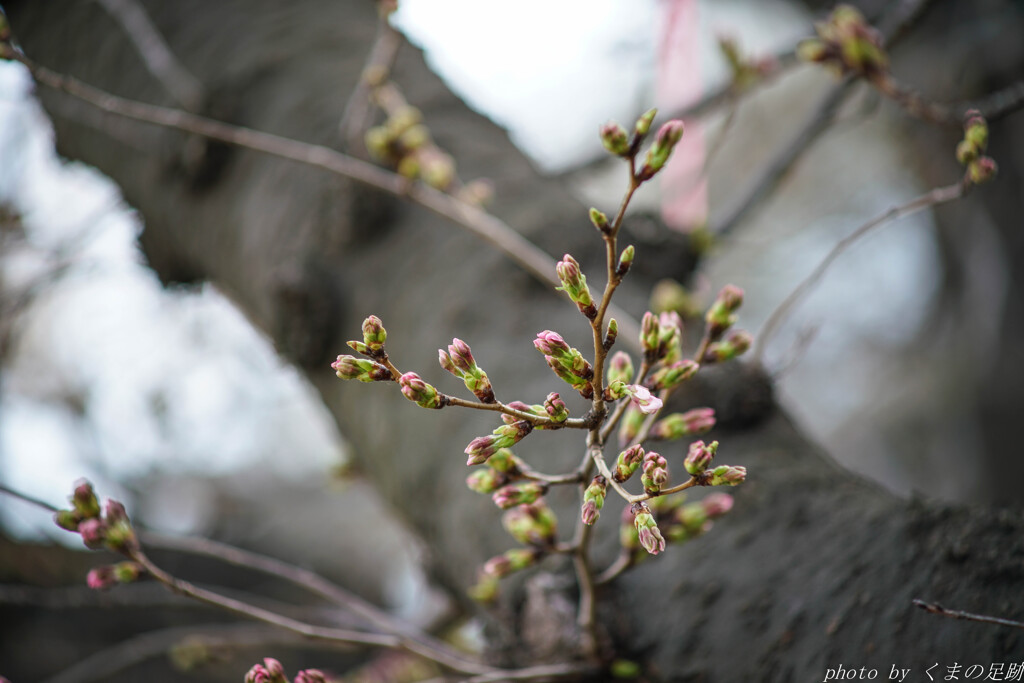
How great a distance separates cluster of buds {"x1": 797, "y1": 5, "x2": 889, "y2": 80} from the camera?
33.9 inches

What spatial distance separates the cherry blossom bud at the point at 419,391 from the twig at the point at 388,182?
38 cm

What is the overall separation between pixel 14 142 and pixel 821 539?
2.54 meters

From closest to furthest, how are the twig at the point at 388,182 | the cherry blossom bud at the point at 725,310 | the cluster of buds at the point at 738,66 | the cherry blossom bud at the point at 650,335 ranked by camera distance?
the cherry blossom bud at the point at 650,335 < the cherry blossom bud at the point at 725,310 < the twig at the point at 388,182 < the cluster of buds at the point at 738,66

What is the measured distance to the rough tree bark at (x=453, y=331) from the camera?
0.54 metres

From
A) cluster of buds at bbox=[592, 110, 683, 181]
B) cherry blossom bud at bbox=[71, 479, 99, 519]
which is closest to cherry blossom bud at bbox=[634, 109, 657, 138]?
cluster of buds at bbox=[592, 110, 683, 181]

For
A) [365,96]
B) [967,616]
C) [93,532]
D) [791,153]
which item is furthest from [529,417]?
[791,153]

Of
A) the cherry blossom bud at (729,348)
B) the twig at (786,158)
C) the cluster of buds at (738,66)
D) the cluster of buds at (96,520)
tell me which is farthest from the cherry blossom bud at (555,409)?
the cluster of buds at (738,66)

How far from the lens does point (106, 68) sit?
1403mm

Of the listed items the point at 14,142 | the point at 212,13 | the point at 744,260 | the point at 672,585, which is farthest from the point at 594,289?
the point at 744,260

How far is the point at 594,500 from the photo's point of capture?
0.43 m

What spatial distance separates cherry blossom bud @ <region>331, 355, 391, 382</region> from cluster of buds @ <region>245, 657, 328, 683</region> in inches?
9.2

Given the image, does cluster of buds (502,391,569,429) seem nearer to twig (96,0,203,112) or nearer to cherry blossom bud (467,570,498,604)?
cherry blossom bud (467,570,498,604)

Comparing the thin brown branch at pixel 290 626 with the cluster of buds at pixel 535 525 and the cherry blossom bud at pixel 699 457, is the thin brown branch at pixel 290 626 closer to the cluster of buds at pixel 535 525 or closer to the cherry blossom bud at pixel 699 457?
the cluster of buds at pixel 535 525

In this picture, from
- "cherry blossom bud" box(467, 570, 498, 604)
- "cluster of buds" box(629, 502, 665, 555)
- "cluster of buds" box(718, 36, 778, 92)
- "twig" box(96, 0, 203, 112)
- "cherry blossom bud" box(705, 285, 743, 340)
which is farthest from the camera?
"cluster of buds" box(718, 36, 778, 92)
